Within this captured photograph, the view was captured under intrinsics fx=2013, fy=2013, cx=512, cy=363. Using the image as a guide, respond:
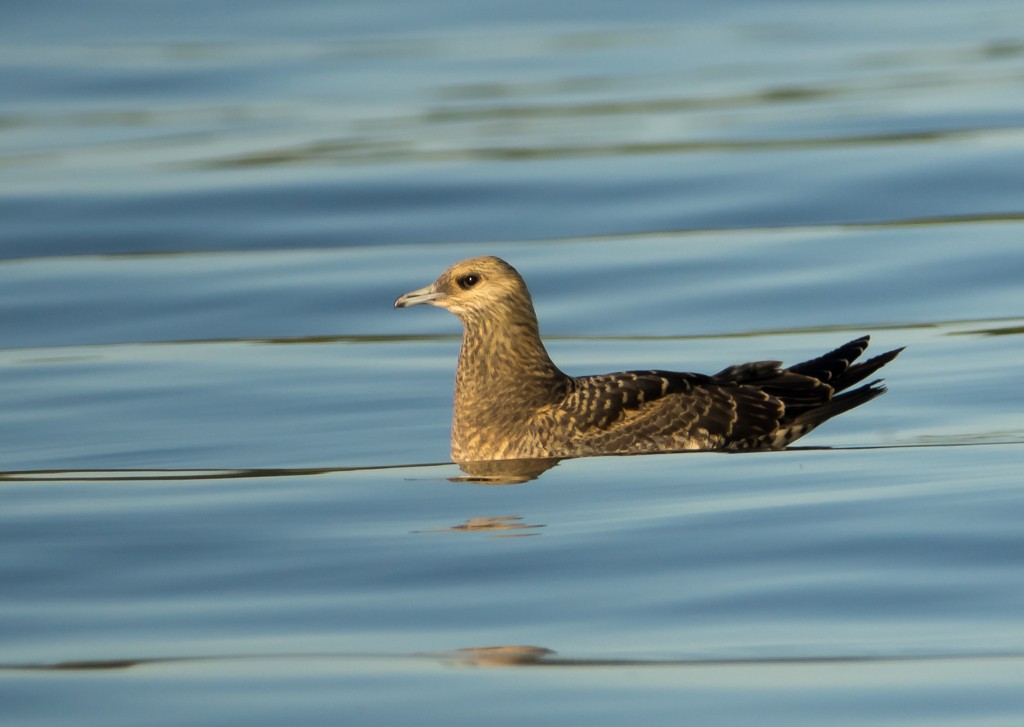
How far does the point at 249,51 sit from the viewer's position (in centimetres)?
2762

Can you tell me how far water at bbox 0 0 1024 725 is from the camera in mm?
6801

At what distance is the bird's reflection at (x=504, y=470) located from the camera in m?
9.72

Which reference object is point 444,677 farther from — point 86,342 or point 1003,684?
point 86,342

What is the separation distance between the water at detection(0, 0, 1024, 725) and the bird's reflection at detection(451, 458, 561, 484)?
0.65 feet

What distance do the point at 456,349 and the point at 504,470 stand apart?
360 cm

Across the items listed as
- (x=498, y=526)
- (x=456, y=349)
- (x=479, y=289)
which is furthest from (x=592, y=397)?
(x=456, y=349)

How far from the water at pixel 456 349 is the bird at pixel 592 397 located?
8.5 inches

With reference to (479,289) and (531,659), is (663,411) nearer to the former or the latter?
(479,289)

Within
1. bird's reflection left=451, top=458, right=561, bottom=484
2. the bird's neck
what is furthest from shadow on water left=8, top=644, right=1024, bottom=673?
the bird's neck

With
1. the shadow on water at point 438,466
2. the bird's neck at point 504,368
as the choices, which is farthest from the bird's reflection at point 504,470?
the bird's neck at point 504,368

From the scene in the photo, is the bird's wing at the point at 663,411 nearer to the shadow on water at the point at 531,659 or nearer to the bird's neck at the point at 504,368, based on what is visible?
the bird's neck at the point at 504,368

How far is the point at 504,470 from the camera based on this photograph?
9.95 meters

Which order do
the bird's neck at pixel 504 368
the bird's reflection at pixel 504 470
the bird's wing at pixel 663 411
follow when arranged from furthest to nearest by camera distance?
the bird's neck at pixel 504 368 → the bird's wing at pixel 663 411 → the bird's reflection at pixel 504 470

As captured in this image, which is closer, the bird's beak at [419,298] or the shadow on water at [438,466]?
the shadow on water at [438,466]
